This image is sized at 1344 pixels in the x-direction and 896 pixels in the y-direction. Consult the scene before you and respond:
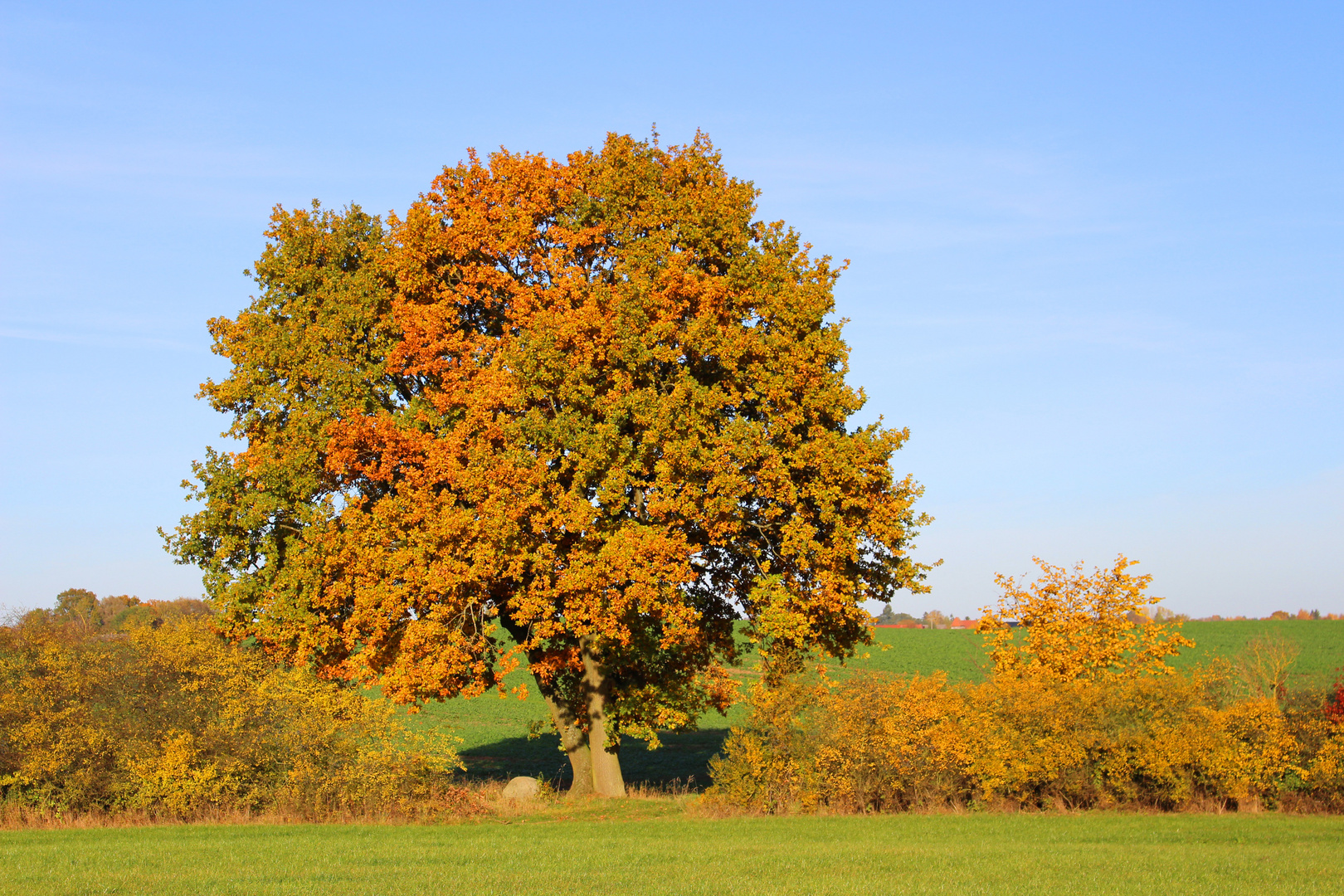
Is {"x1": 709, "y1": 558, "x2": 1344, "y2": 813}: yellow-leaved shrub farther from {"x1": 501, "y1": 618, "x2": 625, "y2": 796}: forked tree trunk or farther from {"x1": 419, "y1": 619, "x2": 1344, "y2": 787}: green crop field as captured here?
{"x1": 501, "y1": 618, "x2": 625, "y2": 796}: forked tree trunk

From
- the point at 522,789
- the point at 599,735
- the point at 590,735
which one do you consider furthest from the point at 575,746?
the point at 522,789

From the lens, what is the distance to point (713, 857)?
15.3m

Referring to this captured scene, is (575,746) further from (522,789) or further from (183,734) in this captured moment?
(183,734)

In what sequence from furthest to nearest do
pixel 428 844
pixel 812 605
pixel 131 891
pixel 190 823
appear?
pixel 812 605 < pixel 190 823 < pixel 428 844 < pixel 131 891

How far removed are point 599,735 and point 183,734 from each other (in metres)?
9.24

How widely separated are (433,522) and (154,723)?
22.1 ft

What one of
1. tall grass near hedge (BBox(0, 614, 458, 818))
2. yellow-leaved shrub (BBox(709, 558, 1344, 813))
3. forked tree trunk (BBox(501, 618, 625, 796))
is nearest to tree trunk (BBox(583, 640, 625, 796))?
forked tree trunk (BBox(501, 618, 625, 796))

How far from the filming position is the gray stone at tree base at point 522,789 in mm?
24297

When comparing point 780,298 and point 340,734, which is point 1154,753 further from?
point 340,734

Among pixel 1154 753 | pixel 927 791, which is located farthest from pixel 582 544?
pixel 1154 753

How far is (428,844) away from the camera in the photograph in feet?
55.0

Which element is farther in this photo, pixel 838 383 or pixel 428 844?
pixel 838 383

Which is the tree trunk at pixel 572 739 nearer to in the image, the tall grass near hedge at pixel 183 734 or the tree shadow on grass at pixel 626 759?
the tall grass near hedge at pixel 183 734

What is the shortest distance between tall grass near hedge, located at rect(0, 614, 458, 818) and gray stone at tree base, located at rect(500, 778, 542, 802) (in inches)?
141
